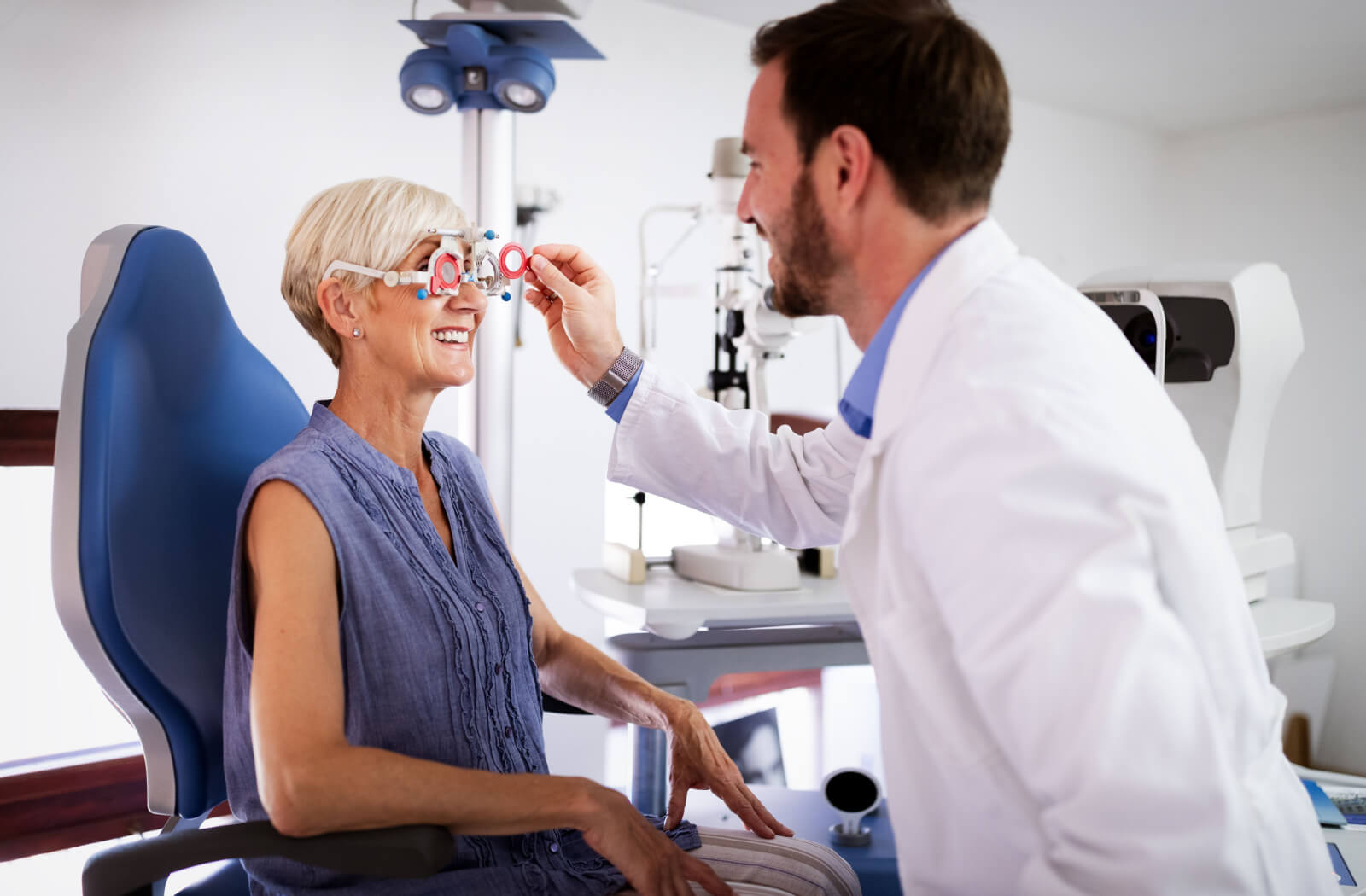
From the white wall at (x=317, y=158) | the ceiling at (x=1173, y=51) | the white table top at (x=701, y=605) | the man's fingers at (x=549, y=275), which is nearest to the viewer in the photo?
the man's fingers at (x=549, y=275)

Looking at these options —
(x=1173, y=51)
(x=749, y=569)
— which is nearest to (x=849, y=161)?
(x=749, y=569)

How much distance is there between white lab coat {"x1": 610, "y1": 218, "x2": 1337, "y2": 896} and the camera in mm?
744

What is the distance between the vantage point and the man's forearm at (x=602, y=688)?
1373mm

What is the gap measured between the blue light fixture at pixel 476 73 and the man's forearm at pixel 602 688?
3.22 ft

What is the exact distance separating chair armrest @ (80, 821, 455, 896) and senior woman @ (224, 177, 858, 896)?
Answer: 23mm

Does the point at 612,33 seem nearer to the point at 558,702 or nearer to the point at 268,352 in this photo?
the point at 268,352

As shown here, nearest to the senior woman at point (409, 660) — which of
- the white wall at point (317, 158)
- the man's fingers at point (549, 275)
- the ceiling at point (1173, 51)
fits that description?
the man's fingers at point (549, 275)

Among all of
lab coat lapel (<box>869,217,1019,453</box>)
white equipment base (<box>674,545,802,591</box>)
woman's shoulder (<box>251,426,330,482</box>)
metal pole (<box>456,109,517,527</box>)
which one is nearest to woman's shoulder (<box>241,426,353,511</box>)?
woman's shoulder (<box>251,426,330,482</box>)

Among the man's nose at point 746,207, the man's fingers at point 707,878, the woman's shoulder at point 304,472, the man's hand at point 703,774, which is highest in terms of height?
the man's nose at point 746,207

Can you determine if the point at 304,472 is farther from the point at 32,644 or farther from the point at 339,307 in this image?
the point at 32,644

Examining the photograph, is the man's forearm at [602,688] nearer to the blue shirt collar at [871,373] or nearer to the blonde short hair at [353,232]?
the blue shirt collar at [871,373]

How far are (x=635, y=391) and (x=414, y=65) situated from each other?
0.83 meters

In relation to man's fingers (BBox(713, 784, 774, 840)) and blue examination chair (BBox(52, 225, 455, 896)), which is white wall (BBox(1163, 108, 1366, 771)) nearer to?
man's fingers (BBox(713, 784, 774, 840))

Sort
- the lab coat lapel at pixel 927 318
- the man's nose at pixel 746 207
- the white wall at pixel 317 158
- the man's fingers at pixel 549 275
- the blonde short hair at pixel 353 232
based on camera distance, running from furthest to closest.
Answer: the white wall at pixel 317 158
the man's fingers at pixel 549 275
the blonde short hair at pixel 353 232
the man's nose at pixel 746 207
the lab coat lapel at pixel 927 318
